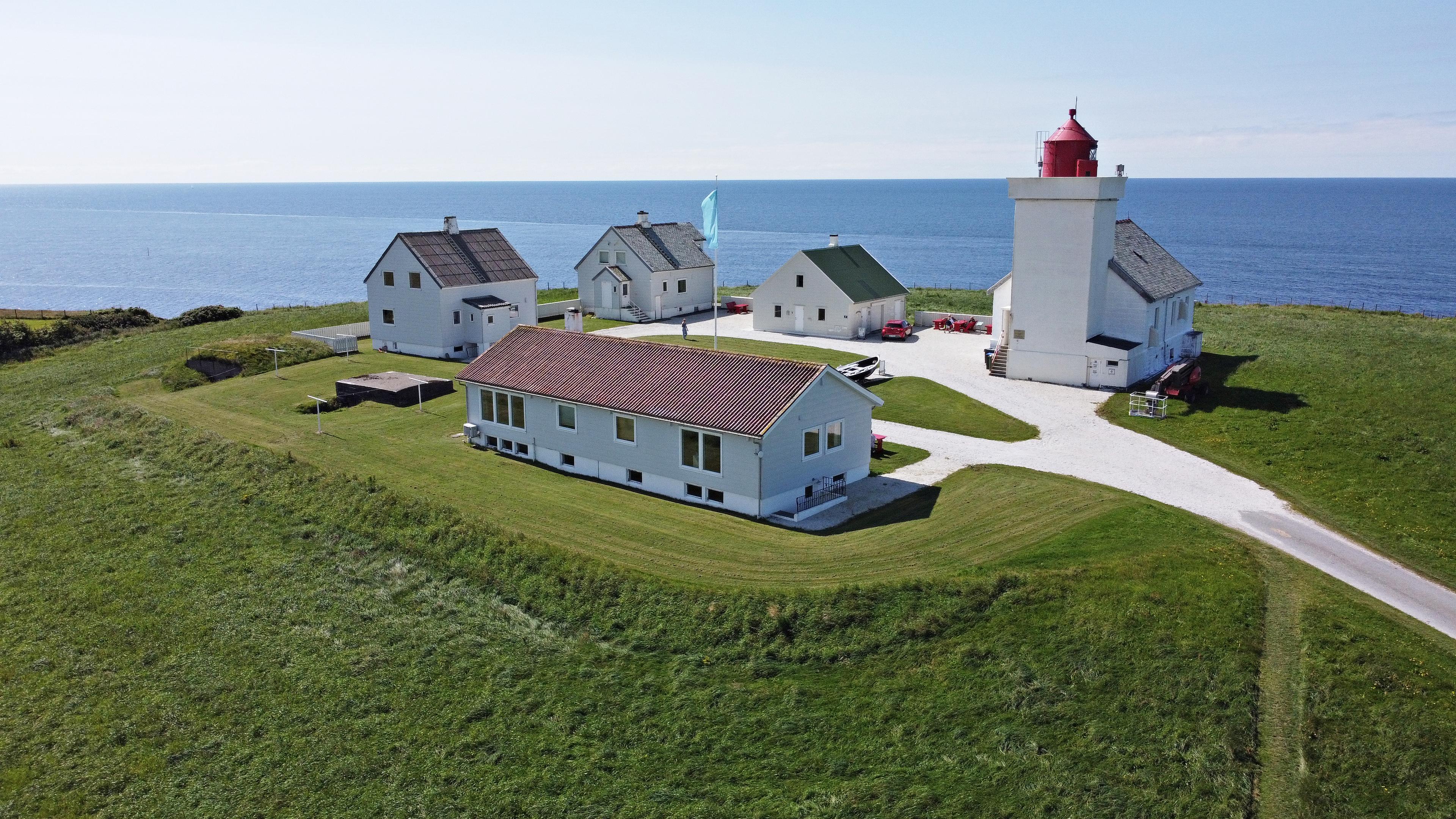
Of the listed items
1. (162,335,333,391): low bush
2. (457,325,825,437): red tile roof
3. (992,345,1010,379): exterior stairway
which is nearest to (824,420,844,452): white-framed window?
(457,325,825,437): red tile roof

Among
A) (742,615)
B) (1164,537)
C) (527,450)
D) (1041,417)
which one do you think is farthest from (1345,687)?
(527,450)

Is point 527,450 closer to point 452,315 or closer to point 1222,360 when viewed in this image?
point 452,315

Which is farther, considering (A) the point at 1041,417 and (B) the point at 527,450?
(A) the point at 1041,417

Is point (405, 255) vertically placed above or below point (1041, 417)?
above

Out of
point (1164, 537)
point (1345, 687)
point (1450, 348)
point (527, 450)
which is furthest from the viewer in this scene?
point (1450, 348)

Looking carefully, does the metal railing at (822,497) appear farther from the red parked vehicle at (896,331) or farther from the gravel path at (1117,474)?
the red parked vehicle at (896,331)

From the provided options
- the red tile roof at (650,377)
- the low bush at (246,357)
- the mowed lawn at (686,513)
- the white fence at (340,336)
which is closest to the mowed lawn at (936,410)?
the mowed lawn at (686,513)
